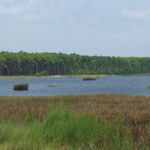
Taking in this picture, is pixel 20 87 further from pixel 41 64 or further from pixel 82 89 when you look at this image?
pixel 41 64

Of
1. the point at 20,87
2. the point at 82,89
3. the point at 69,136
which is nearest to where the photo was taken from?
the point at 69,136

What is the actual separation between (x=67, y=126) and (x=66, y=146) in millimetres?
951

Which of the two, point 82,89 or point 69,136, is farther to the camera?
point 82,89

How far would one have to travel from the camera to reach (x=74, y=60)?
185625 mm

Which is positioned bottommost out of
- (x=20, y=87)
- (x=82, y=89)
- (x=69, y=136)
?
(x=82, y=89)

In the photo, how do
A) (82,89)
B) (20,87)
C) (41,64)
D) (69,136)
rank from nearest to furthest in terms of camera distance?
1. (69,136)
2. (82,89)
3. (20,87)
4. (41,64)

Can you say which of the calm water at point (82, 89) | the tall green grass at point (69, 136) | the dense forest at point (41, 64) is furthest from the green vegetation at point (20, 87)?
the dense forest at point (41, 64)

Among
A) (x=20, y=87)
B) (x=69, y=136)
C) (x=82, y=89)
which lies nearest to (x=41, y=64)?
(x=20, y=87)

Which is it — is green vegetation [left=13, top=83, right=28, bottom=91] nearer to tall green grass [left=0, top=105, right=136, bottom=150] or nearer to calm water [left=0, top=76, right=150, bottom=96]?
calm water [left=0, top=76, right=150, bottom=96]

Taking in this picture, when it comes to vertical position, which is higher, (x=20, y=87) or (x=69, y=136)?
(x=69, y=136)

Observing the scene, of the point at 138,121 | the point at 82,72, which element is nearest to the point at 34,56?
the point at 82,72

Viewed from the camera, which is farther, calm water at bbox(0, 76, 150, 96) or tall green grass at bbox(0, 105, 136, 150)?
calm water at bbox(0, 76, 150, 96)

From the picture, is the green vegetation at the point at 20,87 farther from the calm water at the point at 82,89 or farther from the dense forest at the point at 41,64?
the dense forest at the point at 41,64

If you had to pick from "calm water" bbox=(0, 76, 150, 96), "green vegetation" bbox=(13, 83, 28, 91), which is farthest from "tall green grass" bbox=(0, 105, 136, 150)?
"green vegetation" bbox=(13, 83, 28, 91)
